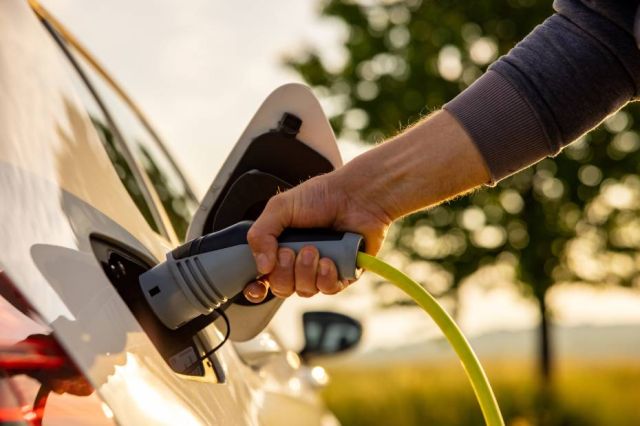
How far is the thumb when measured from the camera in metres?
2.21

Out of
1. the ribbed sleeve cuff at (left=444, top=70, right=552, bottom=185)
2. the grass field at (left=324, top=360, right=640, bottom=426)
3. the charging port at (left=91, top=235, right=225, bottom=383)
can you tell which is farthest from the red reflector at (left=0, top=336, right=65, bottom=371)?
the grass field at (left=324, top=360, right=640, bottom=426)

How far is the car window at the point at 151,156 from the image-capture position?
294 cm

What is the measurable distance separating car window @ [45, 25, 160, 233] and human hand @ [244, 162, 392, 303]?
0.99ft

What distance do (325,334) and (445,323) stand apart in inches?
83.4

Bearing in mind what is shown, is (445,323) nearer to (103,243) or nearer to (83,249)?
(103,243)

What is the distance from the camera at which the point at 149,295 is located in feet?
7.09

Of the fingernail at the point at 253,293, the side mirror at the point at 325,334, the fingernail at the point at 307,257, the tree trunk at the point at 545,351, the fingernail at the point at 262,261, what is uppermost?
the fingernail at the point at 262,261

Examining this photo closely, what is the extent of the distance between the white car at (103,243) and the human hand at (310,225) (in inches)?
5.0

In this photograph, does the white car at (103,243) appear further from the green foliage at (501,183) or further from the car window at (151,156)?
the green foliage at (501,183)

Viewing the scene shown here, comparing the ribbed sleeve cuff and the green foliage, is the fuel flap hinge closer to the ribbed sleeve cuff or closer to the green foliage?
the ribbed sleeve cuff

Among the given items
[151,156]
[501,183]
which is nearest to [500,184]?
[501,183]

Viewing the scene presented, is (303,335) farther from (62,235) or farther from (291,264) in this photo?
(62,235)

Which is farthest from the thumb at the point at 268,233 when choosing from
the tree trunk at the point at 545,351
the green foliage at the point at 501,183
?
the tree trunk at the point at 545,351

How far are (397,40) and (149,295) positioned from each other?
16.6 m
